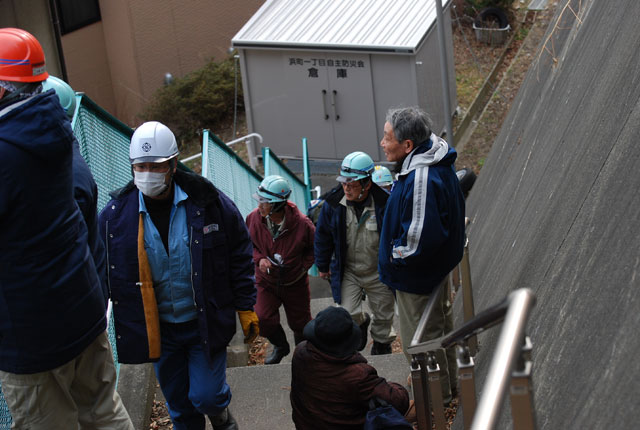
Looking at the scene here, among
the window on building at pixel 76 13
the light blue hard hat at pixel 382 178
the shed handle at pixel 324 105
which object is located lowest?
the shed handle at pixel 324 105

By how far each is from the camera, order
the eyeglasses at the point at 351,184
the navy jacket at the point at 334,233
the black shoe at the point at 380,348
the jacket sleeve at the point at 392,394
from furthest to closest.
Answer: the black shoe at the point at 380,348
the navy jacket at the point at 334,233
the eyeglasses at the point at 351,184
the jacket sleeve at the point at 392,394

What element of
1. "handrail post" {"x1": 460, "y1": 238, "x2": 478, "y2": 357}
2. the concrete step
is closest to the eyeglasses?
the concrete step

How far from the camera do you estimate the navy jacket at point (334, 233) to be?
6.54m

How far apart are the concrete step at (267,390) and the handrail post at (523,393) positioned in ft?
11.7

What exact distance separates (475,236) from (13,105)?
5166 mm

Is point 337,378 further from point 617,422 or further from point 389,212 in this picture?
point 617,422

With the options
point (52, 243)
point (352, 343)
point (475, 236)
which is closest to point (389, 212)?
point (352, 343)

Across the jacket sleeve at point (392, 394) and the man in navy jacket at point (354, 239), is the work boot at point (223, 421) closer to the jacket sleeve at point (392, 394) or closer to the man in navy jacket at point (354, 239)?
the jacket sleeve at point (392, 394)

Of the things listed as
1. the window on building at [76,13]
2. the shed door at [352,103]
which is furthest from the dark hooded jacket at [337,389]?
the window on building at [76,13]

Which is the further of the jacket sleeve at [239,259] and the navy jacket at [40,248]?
the jacket sleeve at [239,259]

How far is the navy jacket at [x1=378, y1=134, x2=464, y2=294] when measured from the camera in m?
4.44

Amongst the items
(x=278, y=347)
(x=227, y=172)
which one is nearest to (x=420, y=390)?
(x=278, y=347)

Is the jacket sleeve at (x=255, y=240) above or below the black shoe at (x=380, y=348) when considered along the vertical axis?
above

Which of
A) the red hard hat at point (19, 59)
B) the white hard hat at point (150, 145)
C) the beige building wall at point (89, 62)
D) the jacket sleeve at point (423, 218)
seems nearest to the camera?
the red hard hat at point (19, 59)
